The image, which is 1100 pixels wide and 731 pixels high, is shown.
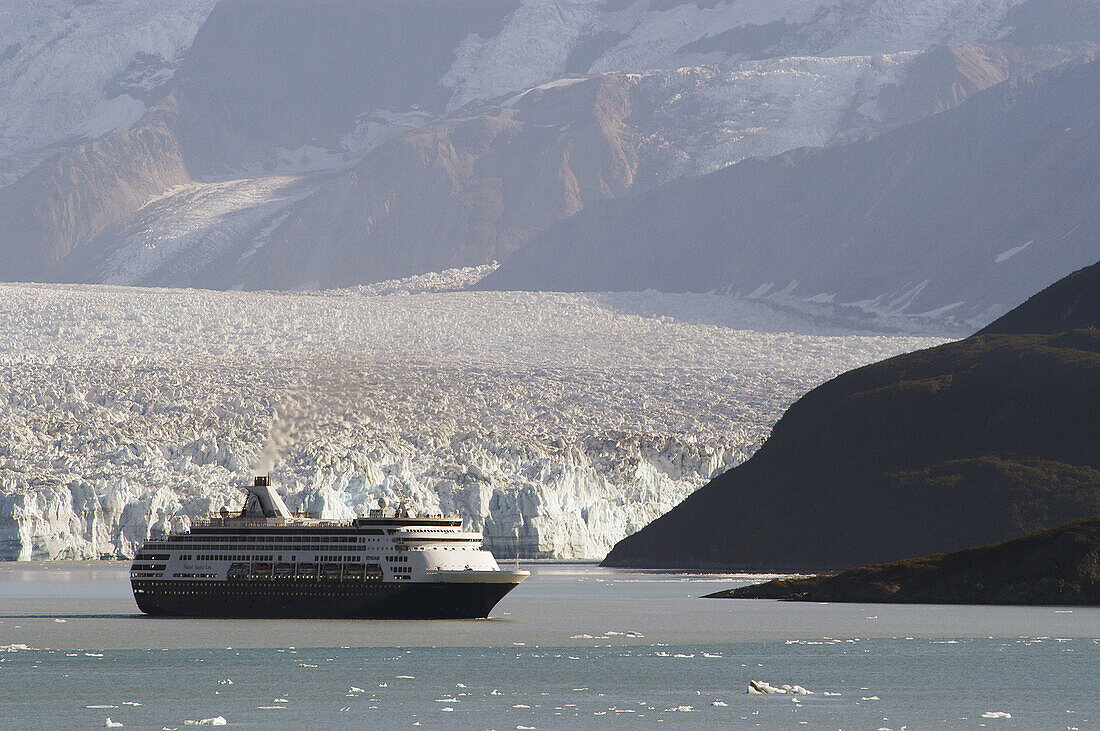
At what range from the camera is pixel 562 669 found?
138ft

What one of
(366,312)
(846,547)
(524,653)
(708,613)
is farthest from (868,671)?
(366,312)

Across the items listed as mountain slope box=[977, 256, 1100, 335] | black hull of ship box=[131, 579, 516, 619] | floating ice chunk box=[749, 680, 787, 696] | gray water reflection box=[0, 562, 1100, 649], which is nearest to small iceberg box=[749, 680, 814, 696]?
floating ice chunk box=[749, 680, 787, 696]

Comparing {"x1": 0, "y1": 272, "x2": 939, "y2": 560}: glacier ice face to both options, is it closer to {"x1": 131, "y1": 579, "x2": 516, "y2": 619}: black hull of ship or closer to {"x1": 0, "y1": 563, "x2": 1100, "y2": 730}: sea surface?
{"x1": 131, "y1": 579, "x2": 516, "y2": 619}: black hull of ship

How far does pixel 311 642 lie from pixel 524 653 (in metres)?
5.95

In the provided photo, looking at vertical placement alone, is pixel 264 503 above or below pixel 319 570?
above

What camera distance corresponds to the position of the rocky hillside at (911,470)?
295 ft

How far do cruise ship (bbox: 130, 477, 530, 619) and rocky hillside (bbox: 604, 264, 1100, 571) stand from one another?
121 ft

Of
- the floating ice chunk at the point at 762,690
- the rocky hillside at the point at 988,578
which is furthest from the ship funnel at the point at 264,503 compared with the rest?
the floating ice chunk at the point at 762,690

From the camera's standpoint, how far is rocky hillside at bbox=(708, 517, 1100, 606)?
66.0 metres

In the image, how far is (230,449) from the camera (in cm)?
10225

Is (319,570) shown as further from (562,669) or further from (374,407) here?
(374,407)

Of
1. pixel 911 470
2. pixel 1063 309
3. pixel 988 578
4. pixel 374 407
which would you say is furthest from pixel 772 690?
pixel 1063 309

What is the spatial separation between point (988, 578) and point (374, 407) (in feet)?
174

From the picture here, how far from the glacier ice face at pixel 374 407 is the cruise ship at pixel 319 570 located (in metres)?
12.2
